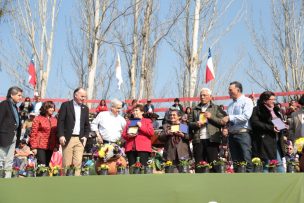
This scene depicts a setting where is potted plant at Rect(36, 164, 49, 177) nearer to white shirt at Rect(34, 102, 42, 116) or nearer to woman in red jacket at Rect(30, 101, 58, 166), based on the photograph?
woman in red jacket at Rect(30, 101, 58, 166)

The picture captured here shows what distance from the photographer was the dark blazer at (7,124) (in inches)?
293

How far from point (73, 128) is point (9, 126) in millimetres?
893

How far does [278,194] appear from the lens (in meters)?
4.72

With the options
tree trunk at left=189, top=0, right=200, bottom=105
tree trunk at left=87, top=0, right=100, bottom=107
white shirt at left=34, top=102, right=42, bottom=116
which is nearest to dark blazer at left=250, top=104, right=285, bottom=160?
white shirt at left=34, top=102, right=42, bottom=116

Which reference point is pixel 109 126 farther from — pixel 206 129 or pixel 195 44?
pixel 195 44

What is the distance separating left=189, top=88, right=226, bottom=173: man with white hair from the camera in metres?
7.14

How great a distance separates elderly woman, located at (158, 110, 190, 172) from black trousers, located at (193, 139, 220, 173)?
5.9 inches

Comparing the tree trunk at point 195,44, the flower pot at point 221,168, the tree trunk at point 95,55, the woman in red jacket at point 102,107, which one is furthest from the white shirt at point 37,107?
the flower pot at point 221,168

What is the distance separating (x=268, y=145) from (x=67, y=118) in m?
2.75

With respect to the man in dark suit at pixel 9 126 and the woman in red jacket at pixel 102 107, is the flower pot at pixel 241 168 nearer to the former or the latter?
the man in dark suit at pixel 9 126

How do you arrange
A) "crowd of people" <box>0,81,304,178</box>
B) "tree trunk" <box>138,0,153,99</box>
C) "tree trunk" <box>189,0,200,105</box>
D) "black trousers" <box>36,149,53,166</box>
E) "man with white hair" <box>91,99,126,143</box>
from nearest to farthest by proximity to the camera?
1. "crowd of people" <box>0,81,304,178</box>
2. "black trousers" <box>36,149,53,166</box>
3. "man with white hair" <box>91,99,126,143</box>
4. "tree trunk" <box>189,0,200,105</box>
5. "tree trunk" <box>138,0,153,99</box>

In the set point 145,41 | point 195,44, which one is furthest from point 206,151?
point 145,41

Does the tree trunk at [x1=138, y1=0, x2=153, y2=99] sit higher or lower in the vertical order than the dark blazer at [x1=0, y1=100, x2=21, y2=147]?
higher

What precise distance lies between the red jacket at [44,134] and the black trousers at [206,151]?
2.07 m
